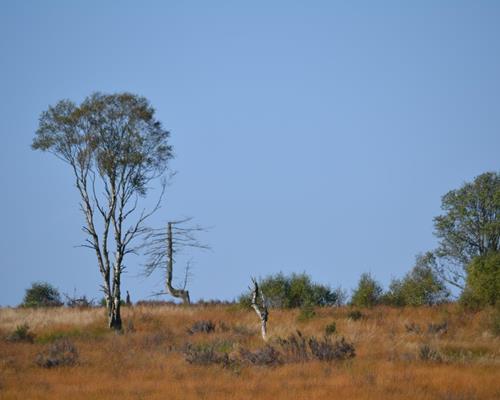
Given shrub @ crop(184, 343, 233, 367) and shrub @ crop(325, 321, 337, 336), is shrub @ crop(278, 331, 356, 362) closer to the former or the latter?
shrub @ crop(184, 343, 233, 367)

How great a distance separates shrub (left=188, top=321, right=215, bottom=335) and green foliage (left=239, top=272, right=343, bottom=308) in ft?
32.1

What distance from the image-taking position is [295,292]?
4084cm

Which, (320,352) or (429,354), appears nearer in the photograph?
(429,354)

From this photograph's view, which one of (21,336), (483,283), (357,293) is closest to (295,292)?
(357,293)

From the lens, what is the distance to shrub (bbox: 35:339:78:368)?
21.7 m

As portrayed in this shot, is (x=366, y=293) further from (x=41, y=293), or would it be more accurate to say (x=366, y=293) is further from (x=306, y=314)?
(x=41, y=293)

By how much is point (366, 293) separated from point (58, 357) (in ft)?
70.1

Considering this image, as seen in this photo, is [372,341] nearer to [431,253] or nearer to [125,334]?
[125,334]

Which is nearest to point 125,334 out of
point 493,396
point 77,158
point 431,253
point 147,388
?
point 77,158

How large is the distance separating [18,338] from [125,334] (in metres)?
4.43

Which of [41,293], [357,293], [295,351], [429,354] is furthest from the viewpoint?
[41,293]

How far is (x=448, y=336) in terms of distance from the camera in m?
27.9

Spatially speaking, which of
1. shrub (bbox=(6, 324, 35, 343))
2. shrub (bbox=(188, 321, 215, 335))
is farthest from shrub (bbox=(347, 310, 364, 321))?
shrub (bbox=(6, 324, 35, 343))

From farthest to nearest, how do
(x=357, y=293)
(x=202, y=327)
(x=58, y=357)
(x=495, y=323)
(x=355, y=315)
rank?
(x=357, y=293), (x=355, y=315), (x=202, y=327), (x=495, y=323), (x=58, y=357)
